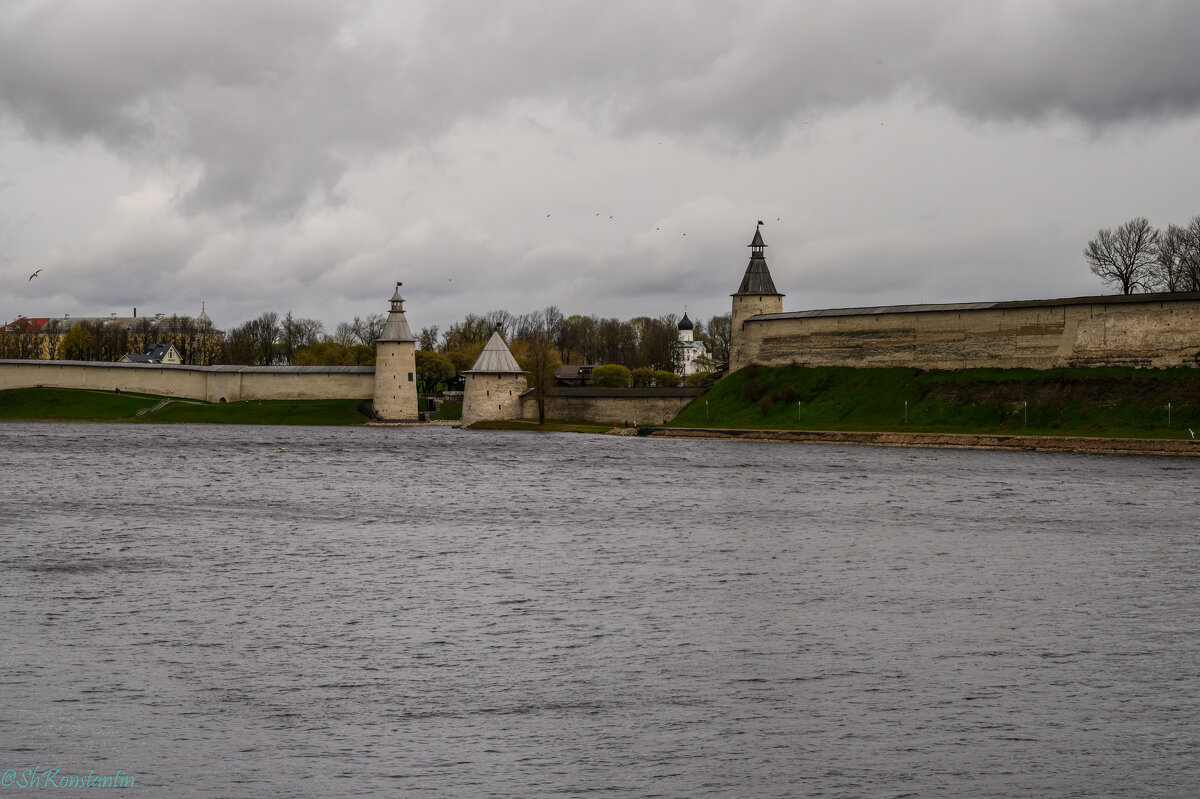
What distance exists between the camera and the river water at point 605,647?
8.50m

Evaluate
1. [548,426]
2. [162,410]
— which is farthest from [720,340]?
[162,410]

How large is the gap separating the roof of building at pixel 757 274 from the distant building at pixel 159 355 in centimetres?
4873

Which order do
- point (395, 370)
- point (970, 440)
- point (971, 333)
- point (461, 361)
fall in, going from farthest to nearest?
point (461, 361)
point (395, 370)
point (971, 333)
point (970, 440)

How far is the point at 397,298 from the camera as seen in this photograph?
65.8 meters

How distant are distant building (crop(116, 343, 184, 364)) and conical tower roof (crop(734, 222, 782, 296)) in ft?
160

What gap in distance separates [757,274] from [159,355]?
5213 cm

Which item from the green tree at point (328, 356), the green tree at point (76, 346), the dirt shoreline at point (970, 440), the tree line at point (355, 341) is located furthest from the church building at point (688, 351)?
the green tree at point (76, 346)

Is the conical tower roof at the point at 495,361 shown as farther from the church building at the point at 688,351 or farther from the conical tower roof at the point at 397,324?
the church building at the point at 688,351

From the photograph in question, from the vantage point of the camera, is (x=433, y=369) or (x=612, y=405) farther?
(x=433, y=369)

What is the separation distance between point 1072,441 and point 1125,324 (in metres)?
9.77

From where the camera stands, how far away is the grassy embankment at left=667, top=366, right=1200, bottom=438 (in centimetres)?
4162

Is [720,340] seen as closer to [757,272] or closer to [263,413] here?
[757,272]

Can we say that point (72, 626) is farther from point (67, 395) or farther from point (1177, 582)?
point (67, 395)

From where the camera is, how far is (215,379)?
6994cm
